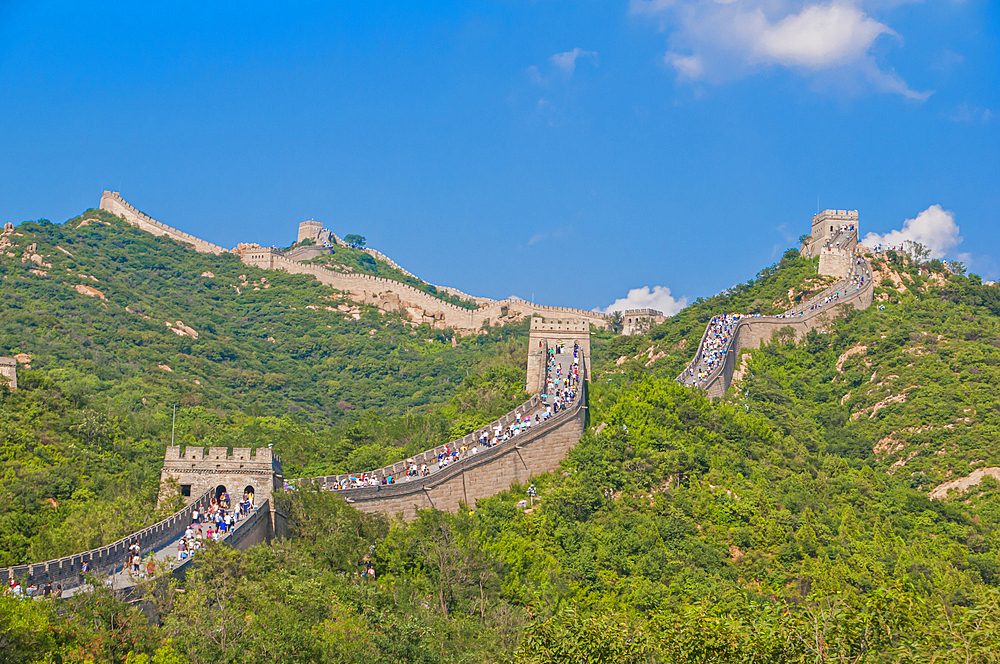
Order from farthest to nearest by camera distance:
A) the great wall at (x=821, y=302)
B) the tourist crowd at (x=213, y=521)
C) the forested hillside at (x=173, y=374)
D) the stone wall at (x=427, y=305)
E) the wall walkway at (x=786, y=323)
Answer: the stone wall at (x=427, y=305) < the great wall at (x=821, y=302) < the wall walkway at (x=786, y=323) < the forested hillside at (x=173, y=374) < the tourist crowd at (x=213, y=521)

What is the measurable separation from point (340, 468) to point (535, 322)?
1559 cm

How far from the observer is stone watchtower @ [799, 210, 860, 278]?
7194 cm

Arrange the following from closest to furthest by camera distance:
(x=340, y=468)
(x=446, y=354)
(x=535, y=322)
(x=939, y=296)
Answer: (x=340, y=468)
(x=535, y=322)
(x=939, y=296)
(x=446, y=354)

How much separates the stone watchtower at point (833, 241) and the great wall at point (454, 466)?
3.7 inches

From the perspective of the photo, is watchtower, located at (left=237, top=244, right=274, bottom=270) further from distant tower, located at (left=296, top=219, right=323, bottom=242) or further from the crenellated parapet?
the crenellated parapet

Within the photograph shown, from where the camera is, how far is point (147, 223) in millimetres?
115875

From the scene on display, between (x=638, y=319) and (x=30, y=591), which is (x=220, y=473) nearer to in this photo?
(x=30, y=591)

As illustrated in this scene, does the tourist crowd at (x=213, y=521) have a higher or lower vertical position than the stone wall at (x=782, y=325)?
lower

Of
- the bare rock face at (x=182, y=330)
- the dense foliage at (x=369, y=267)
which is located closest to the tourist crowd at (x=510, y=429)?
the bare rock face at (x=182, y=330)

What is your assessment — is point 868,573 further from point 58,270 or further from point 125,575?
point 58,270

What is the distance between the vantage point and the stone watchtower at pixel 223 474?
1305 inches

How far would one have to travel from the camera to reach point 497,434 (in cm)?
4359

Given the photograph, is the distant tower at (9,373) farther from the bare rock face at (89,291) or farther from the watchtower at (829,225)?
the watchtower at (829,225)

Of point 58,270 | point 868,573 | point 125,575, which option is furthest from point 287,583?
point 58,270
